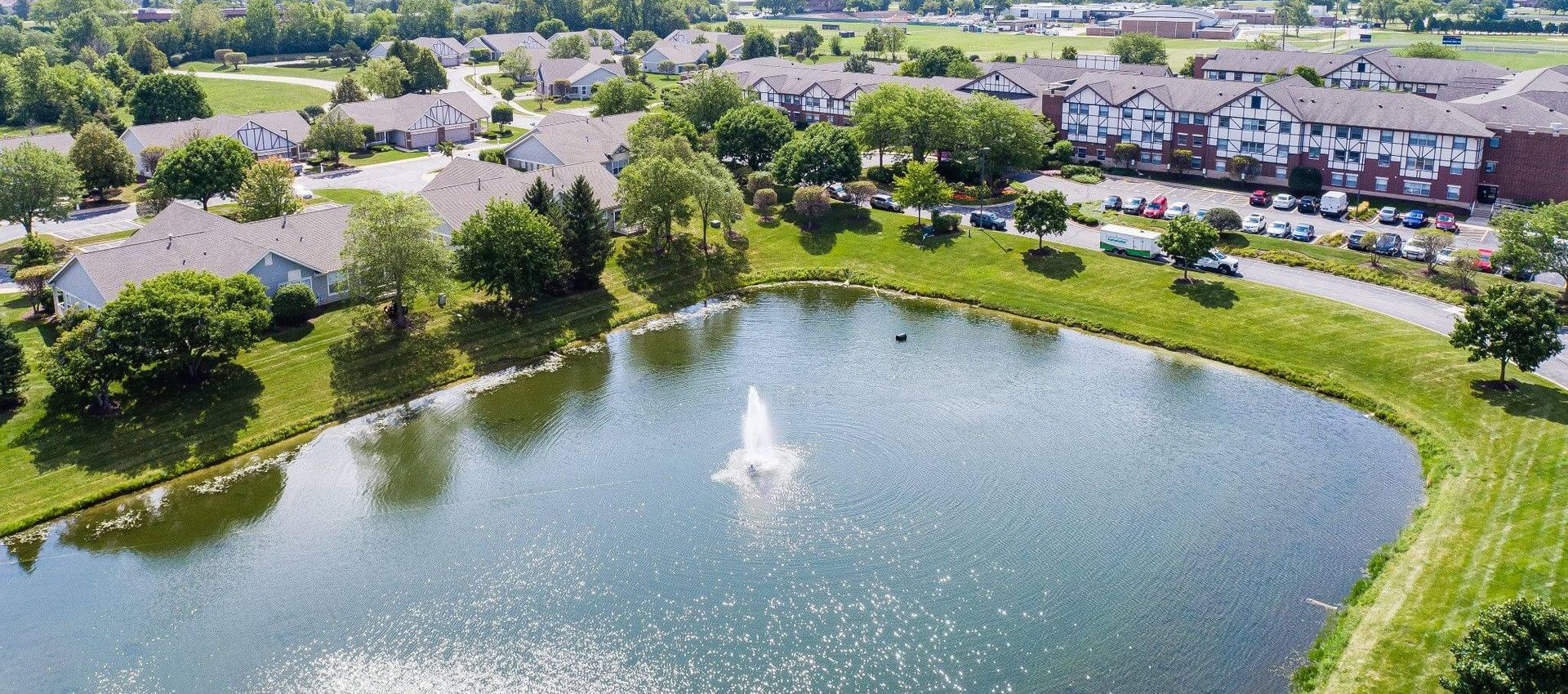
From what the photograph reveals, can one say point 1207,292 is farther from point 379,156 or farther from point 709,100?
point 379,156

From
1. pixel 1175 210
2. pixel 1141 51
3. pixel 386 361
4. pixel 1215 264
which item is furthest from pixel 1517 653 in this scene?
pixel 1141 51

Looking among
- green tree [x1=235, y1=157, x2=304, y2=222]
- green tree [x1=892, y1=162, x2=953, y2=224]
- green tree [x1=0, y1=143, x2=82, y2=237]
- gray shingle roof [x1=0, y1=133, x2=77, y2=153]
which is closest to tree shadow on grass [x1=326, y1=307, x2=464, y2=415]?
green tree [x1=235, y1=157, x2=304, y2=222]

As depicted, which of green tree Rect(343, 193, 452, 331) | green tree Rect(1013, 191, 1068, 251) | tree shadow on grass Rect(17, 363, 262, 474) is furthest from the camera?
green tree Rect(1013, 191, 1068, 251)

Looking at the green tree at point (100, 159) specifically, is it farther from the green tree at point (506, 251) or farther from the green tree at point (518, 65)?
the green tree at point (518, 65)

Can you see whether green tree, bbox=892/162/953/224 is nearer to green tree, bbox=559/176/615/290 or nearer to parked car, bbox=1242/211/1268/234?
parked car, bbox=1242/211/1268/234

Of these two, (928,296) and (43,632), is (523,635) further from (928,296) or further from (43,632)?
(928,296)

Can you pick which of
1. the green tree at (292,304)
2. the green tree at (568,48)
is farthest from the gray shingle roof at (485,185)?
the green tree at (568,48)

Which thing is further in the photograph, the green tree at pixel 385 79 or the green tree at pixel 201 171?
the green tree at pixel 385 79
